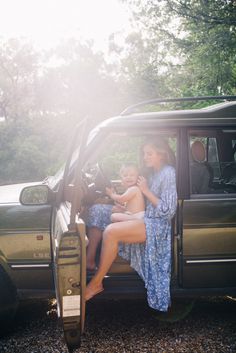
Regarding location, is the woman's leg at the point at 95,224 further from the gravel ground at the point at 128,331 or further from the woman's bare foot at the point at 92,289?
the gravel ground at the point at 128,331

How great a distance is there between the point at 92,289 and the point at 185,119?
167 cm

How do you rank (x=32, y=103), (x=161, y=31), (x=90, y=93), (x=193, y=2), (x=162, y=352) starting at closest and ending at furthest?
1. (x=162, y=352)
2. (x=193, y=2)
3. (x=161, y=31)
4. (x=90, y=93)
5. (x=32, y=103)

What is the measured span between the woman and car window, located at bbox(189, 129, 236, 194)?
1.43 feet

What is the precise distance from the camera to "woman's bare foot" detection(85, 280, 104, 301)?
3.10m

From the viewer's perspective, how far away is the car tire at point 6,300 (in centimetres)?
331

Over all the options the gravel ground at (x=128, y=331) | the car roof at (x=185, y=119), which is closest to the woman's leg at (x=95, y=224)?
the gravel ground at (x=128, y=331)

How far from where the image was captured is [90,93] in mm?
32312

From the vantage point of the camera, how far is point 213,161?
14.9 ft

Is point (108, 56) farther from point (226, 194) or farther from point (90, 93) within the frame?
point (226, 194)

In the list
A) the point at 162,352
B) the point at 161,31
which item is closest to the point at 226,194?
the point at 162,352

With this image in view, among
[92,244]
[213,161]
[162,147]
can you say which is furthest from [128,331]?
[213,161]

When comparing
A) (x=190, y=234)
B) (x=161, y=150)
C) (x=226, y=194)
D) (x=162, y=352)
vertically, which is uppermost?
(x=161, y=150)

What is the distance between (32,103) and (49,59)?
457 centimetres

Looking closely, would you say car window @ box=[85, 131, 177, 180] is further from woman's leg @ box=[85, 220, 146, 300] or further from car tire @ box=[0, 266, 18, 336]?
car tire @ box=[0, 266, 18, 336]
